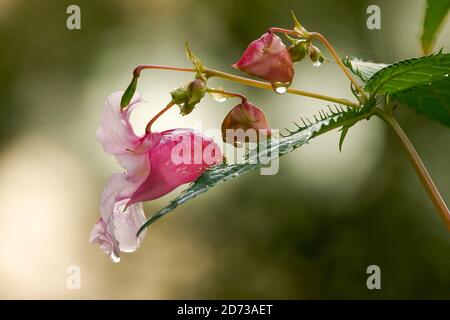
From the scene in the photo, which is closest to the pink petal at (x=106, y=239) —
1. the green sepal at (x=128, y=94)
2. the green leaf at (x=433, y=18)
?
the green sepal at (x=128, y=94)

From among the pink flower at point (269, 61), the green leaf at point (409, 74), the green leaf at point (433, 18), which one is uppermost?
the green leaf at point (433, 18)

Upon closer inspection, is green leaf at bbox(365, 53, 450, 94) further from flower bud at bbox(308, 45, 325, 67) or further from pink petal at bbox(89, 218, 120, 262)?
pink petal at bbox(89, 218, 120, 262)

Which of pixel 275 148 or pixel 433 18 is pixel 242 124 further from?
pixel 433 18

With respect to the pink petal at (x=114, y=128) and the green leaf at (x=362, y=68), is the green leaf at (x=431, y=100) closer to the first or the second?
the green leaf at (x=362, y=68)

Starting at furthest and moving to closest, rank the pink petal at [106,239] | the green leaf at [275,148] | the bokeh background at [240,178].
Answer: the bokeh background at [240,178]
the pink petal at [106,239]
the green leaf at [275,148]

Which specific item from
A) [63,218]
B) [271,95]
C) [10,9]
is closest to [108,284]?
[63,218]

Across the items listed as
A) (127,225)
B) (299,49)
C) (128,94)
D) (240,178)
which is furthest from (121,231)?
(240,178)
